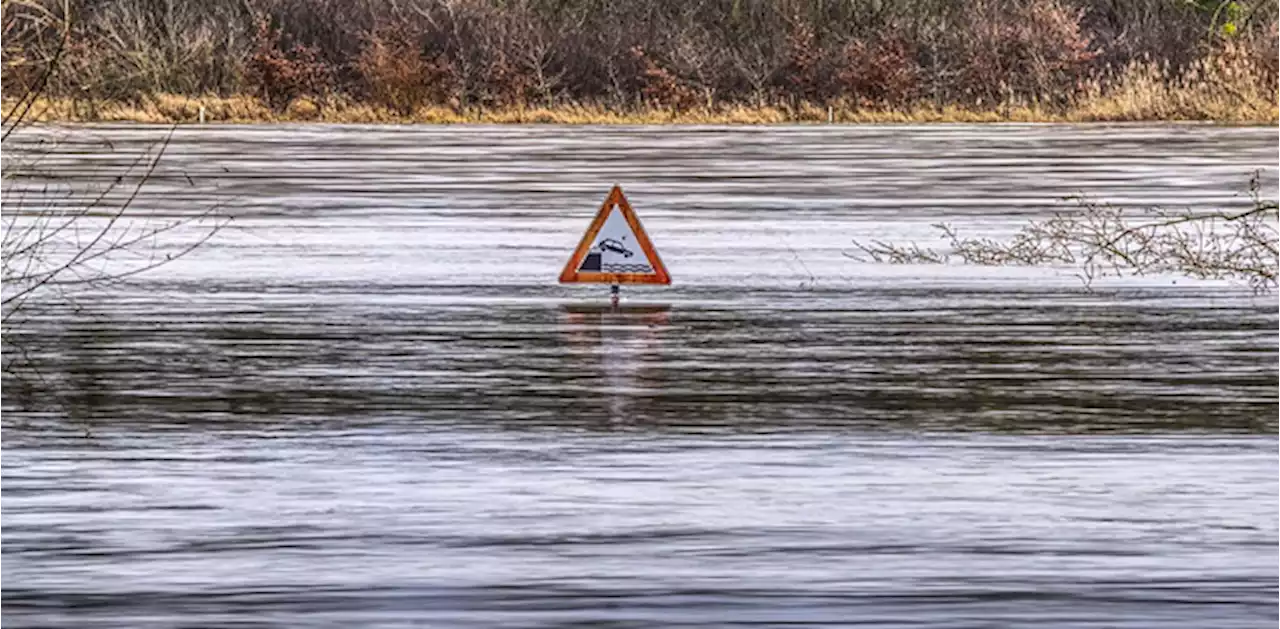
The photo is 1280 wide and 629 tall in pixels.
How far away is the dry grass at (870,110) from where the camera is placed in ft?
183

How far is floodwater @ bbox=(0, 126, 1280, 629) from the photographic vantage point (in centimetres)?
866

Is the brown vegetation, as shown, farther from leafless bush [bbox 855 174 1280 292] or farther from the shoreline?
leafless bush [bbox 855 174 1280 292]

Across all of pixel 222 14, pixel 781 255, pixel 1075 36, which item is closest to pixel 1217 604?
pixel 781 255

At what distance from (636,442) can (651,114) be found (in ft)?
160

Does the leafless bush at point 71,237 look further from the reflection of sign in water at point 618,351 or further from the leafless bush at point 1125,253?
the leafless bush at point 1125,253

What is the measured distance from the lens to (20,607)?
845cm

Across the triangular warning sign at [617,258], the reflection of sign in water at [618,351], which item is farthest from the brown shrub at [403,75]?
the reflection of sign in water at [618,351]

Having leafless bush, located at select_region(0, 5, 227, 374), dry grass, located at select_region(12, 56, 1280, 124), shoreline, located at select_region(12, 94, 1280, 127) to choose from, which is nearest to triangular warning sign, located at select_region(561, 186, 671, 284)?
leafless bush, located at select_region(0, 5, 227, 374)

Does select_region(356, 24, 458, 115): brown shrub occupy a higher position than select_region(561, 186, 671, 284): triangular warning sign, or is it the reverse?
select_region(561, 186, 671, 284): triangular warning sign

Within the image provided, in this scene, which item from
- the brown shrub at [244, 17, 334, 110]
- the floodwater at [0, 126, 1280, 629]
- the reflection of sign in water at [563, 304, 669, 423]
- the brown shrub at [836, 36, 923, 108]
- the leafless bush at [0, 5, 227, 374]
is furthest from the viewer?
the brown shrub at [244, 17, 334, 110]

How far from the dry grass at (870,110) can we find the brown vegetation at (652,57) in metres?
0.14

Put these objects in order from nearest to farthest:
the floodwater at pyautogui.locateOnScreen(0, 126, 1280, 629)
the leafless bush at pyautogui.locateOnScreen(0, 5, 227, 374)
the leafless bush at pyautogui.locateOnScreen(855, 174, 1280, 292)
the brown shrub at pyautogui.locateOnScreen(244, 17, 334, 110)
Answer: the floodwater at pyautogui.locateOnScreen(0, 126, 1280, 629)
the leafless bush at pyautogui.locateOnScreen(0, 5, 227, 374)
the leafless bush at pyautogui.locateOnScreen(855, 174, 1280, 292)
the brown shrub at pyautogui.locateOnScreen(244, 17, 334, 110)

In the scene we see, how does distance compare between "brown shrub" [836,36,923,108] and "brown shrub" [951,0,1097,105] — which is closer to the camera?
"brown shrub" [951,0,1097,105]

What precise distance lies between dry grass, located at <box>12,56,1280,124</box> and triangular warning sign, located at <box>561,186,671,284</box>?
3564cm
